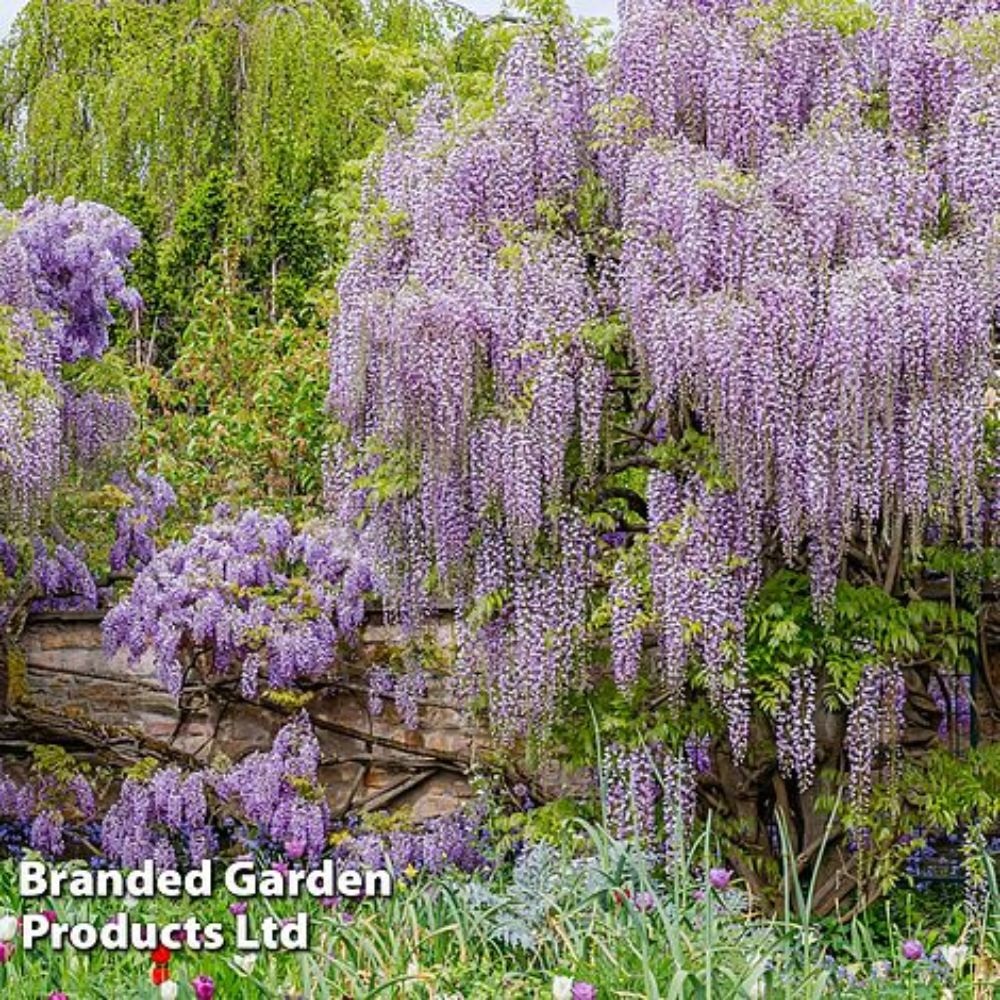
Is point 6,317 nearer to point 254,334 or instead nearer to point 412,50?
point 412,50

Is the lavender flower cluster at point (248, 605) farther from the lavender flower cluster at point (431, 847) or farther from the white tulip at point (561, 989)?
the white tulip at point (561, 989)

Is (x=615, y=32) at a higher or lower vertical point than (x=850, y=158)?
higher

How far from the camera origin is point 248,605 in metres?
6.62

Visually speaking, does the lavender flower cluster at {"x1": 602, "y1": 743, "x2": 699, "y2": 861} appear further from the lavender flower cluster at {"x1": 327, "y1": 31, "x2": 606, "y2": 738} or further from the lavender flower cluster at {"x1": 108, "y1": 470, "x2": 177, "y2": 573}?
the lavender flower cluster at {"x1": 108, "y1": 470, "x2": 177, "y2": 573}

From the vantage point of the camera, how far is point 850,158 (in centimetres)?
470

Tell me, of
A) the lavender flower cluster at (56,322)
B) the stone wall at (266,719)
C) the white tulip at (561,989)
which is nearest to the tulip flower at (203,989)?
the white tulip at (561,989)

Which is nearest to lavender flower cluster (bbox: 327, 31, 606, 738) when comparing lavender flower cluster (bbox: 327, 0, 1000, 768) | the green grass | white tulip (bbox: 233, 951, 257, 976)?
lavender flower cluster (bbox: 327, 0, 1000, 768)

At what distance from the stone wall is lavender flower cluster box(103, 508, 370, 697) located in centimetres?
19

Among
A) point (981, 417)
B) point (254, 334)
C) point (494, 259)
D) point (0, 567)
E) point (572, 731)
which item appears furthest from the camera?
point (254, 334)

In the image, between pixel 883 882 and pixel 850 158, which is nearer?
pixel 850 158

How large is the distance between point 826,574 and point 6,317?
10.7 feet

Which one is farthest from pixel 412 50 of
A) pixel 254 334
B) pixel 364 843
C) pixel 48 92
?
pixel 48 92

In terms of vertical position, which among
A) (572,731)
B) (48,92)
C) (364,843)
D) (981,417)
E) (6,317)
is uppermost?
(48,92)

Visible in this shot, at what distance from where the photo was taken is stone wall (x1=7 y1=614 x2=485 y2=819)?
662 centimetres
